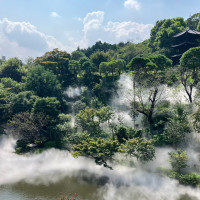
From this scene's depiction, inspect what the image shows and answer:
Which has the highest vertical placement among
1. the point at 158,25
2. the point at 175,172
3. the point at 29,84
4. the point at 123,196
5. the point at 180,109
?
the point at 158,25

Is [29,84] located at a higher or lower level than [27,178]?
higher

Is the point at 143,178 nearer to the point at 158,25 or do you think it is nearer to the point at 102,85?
A: the point at 102,85

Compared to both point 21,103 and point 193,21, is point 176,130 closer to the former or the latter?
point 21,103

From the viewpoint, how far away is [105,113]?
20.3 meters

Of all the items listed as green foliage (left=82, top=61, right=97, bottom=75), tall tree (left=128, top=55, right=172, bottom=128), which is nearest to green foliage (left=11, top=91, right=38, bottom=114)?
green foliage (left=82, top=61, right=97, bottom=75)

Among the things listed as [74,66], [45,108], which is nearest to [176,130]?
[45,108]

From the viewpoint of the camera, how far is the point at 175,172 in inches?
574

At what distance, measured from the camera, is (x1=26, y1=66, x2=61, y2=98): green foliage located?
27.0 m

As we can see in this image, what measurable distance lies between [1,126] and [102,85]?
15.7 metres

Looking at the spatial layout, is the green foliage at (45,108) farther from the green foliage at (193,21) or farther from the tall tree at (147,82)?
the green foliage at (193,21)

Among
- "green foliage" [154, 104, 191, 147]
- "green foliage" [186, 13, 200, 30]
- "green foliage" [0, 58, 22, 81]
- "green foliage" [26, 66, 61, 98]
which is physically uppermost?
"green foliage" [186, 13, 200, 30]

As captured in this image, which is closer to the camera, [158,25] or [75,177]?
[75,177]

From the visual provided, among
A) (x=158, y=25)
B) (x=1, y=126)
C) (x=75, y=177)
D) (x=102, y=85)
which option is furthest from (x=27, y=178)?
(x=158, y=25)

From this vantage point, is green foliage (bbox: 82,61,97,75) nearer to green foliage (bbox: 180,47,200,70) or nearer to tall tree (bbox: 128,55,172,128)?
tall tree (bbox: 128,55,172,128)
